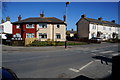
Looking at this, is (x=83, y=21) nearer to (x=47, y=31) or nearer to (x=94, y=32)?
(x=94, y=32)

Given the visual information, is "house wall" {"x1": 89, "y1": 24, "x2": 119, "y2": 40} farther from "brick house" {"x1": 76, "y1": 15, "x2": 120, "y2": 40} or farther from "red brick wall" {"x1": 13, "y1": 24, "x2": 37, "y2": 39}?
"red brick wall" {"x1": 13, "y1": 24, "x2": 37, "y2": 39}

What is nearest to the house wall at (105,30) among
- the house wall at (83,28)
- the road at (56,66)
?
the house wall at (83,28)

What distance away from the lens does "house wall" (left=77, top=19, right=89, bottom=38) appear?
4138 cm

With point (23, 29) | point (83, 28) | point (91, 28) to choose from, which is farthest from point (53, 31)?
point (91, 28)

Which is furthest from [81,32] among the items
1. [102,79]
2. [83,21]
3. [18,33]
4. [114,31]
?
[102,79]

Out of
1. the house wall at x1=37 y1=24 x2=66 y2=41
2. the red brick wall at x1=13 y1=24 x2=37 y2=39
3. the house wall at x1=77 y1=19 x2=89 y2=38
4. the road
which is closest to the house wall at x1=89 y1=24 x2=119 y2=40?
the house wall at x1=77 y1=19 x2=89 y2=38

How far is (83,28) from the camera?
141ft

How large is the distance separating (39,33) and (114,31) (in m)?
35.9

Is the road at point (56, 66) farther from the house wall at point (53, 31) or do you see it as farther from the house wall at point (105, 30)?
the house wall at point (105, 30)

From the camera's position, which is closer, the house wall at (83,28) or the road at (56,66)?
the road at (56,66)

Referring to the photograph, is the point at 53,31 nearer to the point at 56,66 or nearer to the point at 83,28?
the point at 83,28

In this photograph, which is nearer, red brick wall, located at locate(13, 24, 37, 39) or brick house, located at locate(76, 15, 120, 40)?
red brick wall, located at locate(13, 24, 37, 39)

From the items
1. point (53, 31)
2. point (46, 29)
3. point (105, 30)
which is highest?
point (105, 30)

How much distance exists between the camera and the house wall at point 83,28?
136ft
